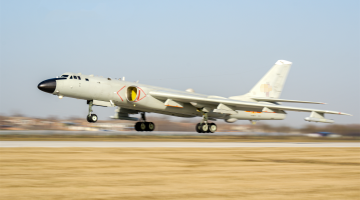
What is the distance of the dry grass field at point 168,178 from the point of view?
6.61 metres

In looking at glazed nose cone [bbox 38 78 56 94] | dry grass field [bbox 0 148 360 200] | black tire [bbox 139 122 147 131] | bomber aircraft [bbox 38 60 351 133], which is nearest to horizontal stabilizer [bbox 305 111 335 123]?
bomber aircraft [bbox 38 60 351 133]

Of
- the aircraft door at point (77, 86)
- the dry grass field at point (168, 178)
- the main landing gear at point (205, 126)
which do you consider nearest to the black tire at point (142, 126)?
the main landing gear at point (205, 126)

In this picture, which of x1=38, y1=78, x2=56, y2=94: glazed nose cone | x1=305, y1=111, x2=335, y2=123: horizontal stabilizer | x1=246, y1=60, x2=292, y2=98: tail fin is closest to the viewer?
x1=305, y1=111, x2=335, y2=123: horizontal stabilizer

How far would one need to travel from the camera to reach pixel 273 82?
32000 mm

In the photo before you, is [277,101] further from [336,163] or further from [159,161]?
[159,161]

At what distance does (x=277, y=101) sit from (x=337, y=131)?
1099 cm

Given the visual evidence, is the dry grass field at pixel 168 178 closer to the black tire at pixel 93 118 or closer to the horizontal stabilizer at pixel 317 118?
the horizontal stabilizer at pixel 317 118

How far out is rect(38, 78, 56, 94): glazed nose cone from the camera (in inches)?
936

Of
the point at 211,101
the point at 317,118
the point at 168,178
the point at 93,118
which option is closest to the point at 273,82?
the point at 211,101

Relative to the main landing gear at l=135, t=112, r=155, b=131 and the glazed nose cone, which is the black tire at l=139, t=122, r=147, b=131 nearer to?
the main landing gear at l=135, t=112, r=155, b=131

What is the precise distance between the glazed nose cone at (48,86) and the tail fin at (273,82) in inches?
597

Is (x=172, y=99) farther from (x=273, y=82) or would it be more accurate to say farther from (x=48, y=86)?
(x=273, y=82)

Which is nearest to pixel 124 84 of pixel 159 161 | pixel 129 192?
pixel 159 161

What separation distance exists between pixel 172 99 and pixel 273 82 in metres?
9.18
